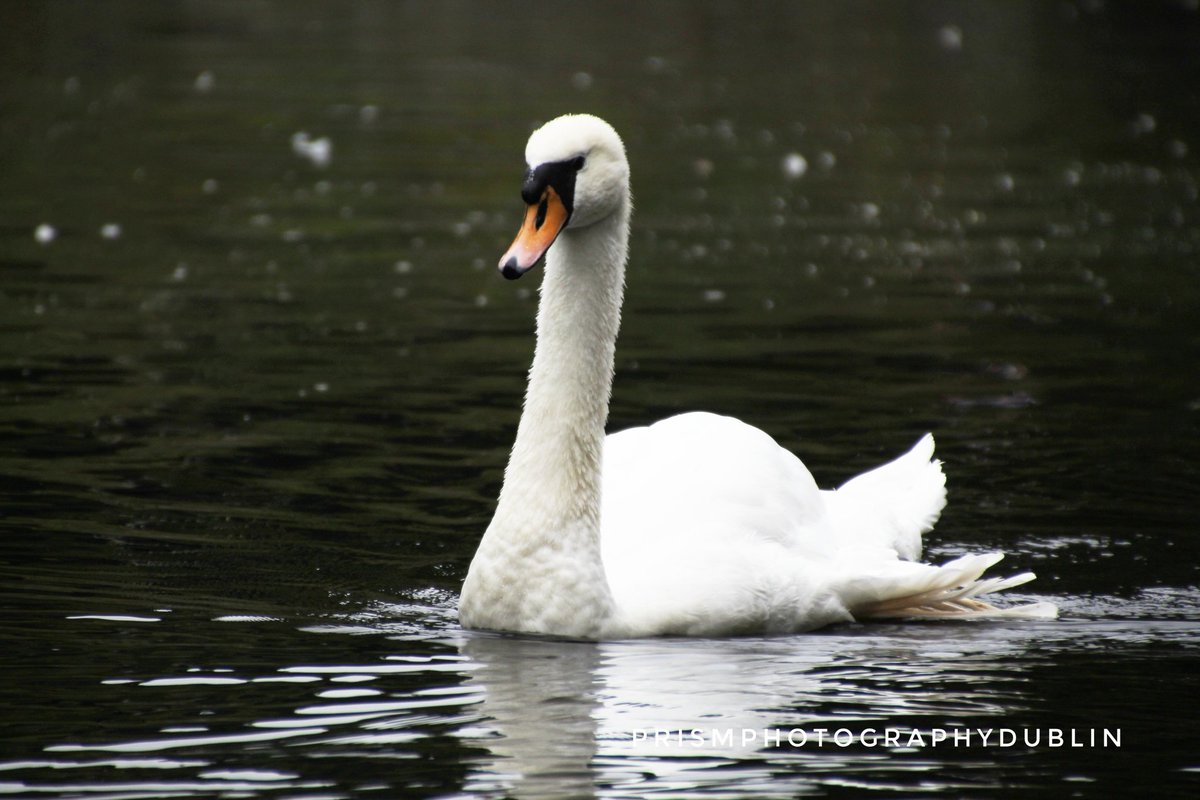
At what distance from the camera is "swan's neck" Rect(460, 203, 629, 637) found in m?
7.70

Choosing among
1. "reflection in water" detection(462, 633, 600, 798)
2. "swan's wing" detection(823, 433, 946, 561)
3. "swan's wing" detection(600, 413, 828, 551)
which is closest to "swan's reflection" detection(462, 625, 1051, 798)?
"reflection in water" detection(462, 633, 600, 798)

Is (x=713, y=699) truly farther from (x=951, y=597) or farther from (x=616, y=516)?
(x=951, y=597)

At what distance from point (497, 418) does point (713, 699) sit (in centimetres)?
542

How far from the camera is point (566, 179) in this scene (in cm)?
765

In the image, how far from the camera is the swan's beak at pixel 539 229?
730cm

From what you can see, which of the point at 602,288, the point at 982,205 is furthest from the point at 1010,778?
the point at 982,205

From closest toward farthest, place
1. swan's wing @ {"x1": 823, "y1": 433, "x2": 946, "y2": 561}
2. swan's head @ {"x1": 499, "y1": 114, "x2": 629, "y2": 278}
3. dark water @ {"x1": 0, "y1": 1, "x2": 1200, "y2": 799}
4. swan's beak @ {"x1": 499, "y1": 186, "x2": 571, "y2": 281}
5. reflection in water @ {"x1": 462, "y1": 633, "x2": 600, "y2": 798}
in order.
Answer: reflection in water @ {"x1": 462, "y1": 633, "x2": 600, "y2": 798}
dark water @ {"x1": 0, "y1": 1, "x2": 1200, "y2": 799}
swan's beak @ {"x1": 499, "y1": 186, "x2": 571, "y2": 281}
swan's head @ {"x1": 499, "y1": 114, "x2": 629, "y2": 278}
swan's wing @ {"x1": 823, "y1": 433, "x2": 946, "y2": 561}

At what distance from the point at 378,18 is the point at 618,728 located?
47281 millimetres

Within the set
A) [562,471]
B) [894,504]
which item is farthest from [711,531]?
[894,504]

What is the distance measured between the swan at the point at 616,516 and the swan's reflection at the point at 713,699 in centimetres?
14

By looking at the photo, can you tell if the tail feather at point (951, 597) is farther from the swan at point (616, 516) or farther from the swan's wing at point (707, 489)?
the swan's wing at point (707, 489)

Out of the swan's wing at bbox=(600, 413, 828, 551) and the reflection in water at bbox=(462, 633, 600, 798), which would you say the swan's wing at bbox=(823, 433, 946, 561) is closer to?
the swan's wing at bbox=(600, 413, 828, 551)

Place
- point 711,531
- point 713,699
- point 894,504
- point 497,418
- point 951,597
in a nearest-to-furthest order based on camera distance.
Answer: point 713,699 < point 711,531 < point 951,597 < point 894,504 < point 497,418

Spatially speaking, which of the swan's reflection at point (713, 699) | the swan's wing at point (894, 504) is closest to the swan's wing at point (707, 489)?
the swan's wing at point (894, 504)
